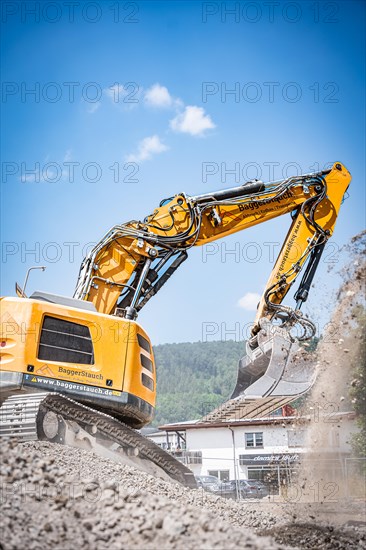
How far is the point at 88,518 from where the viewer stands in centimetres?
467

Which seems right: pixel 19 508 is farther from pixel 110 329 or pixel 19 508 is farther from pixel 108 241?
pixel 108 241

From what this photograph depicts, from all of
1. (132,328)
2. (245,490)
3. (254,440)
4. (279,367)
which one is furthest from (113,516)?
(254,440)

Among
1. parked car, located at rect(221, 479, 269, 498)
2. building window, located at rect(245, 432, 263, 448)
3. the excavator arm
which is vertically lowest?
parked car, located at rect(221, 479, 269, 498)

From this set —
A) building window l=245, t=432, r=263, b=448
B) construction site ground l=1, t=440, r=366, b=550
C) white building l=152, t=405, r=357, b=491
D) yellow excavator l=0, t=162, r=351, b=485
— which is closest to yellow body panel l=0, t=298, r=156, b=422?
yellow excavator l=0, t=162, r=351, b=485

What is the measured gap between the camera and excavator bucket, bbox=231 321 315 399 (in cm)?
1016

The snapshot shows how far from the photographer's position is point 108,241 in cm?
980

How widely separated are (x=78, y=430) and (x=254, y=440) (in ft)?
82.1

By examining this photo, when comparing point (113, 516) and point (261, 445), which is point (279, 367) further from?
point (261, 445)

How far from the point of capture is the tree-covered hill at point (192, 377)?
97000 mm

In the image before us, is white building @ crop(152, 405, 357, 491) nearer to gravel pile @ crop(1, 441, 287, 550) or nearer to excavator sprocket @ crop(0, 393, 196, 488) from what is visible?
excavator sprocket @ crop(0, 393, 196, 488)

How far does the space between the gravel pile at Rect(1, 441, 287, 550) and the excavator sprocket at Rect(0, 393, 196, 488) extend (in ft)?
7.47

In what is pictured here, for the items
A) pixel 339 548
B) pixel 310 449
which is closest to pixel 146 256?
pixel 310 449

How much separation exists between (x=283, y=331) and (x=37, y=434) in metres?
4.37

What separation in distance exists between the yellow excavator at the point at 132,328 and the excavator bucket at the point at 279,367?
0.02m
